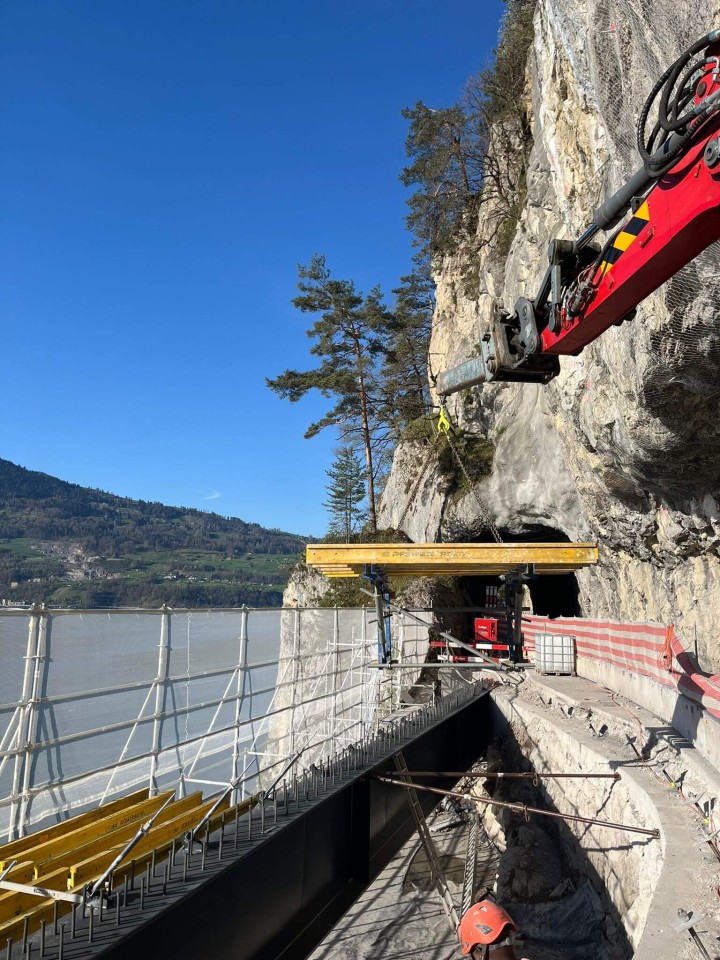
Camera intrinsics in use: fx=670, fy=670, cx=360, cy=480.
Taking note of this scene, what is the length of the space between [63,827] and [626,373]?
9508 millimetres

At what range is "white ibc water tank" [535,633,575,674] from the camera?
685 inches

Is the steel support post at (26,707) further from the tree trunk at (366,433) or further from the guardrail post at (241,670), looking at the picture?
the tree trunk at (366,433)

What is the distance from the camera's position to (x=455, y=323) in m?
31.5

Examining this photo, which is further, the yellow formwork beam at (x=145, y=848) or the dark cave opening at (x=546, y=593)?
the dark cave opening at (x=546, y=593)

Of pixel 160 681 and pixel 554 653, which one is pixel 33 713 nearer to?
pixel 160 681

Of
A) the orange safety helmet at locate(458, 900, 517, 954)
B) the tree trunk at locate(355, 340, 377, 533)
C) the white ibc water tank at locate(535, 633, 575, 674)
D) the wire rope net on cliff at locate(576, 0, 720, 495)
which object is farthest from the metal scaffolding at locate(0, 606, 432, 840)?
the tree trunk at locate(355, 340, 377, 533)

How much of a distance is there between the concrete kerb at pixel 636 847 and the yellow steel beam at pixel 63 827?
4350 mm

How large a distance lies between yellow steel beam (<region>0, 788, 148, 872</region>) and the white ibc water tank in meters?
12.9

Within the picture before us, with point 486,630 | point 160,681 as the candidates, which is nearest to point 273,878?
point 160,681

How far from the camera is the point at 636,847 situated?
7.41 metres

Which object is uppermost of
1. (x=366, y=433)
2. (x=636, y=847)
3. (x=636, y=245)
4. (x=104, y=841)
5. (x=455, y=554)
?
(x=366, y=433)

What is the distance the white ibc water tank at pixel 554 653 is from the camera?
17.4 m

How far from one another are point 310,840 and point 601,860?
4.36 m

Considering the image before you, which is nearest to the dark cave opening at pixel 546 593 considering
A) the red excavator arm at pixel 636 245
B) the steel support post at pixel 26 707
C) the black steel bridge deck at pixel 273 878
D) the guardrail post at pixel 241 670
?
the black steel bridge deck at pixel 273 878
